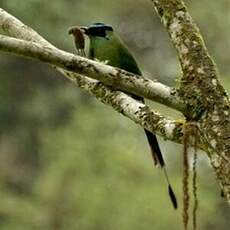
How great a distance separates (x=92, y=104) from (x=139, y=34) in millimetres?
1163

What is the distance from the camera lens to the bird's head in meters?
3.32

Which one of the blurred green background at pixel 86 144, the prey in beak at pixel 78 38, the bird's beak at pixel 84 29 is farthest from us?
the blurred green background at pixel 86 144

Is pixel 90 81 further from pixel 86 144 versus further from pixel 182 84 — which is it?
pixel 86 144

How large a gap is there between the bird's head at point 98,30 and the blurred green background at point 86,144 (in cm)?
415

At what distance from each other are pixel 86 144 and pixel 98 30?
20.6 ft

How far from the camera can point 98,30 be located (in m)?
3.36

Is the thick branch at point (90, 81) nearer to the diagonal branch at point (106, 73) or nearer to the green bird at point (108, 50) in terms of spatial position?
the diagonal branch at point (106, 73)

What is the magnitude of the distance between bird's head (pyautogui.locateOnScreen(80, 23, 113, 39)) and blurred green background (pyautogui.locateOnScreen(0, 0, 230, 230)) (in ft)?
13.6

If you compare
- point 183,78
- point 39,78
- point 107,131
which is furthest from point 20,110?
point 183,78

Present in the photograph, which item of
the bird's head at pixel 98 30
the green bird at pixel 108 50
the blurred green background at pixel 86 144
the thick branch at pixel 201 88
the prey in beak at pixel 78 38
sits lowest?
the thick branch at pixel 201 88

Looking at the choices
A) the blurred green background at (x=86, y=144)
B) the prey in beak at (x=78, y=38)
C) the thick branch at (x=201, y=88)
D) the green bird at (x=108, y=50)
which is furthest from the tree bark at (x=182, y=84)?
the blurred green background at (x=86, y=144)

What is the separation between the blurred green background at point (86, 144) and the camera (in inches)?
346

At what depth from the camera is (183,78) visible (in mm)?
2383

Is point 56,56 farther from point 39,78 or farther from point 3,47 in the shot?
point 39,78
